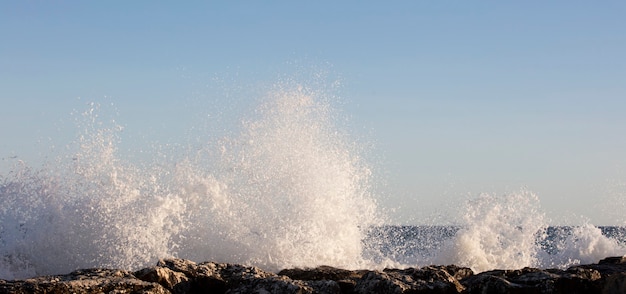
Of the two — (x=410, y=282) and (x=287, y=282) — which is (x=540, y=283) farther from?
(x=287, y=282)

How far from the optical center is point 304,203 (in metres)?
14.2

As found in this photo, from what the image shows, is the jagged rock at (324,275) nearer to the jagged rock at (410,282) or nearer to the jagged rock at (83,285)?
the jagged rock at (410,282)

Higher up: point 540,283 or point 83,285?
point 540,283

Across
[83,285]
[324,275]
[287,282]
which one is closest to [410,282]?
[287,282]

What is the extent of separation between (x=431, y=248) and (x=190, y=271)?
29.6 feet

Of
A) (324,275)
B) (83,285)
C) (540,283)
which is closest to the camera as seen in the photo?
(83,285)

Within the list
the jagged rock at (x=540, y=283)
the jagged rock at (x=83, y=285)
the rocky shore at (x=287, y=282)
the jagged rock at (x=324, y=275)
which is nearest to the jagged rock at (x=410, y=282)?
the rocky shore at (x=287, y=282)

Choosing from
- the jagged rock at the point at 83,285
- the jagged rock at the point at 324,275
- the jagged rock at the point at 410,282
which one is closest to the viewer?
the jagged rock at the point at 83,285

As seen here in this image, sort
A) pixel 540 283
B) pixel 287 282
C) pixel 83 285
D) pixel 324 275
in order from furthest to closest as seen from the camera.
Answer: pixel 324 275
pixel 540 283
pixel 287 282
pixel 83 285

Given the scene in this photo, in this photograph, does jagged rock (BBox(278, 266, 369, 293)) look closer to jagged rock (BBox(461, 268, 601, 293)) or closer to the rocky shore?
the rocky shore

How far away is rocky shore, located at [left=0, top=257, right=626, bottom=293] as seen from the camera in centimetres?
627

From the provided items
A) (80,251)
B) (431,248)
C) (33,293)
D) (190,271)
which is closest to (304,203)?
(431,248)

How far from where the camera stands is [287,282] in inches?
264

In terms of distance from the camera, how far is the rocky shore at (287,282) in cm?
627
